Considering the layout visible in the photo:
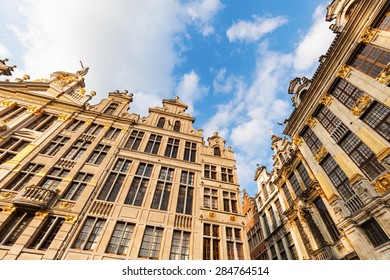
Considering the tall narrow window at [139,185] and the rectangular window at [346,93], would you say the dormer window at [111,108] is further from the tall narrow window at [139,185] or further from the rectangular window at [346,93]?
the rectangular window at [346,93]

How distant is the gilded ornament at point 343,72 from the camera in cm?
1747

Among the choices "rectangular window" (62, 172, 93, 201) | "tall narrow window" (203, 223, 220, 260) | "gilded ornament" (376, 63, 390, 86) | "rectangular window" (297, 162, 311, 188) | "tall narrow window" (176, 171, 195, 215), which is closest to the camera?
"tall narrow window" (203, 223, 220, 260)

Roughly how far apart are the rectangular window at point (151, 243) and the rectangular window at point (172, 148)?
24.5ft

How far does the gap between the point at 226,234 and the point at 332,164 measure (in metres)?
12.5

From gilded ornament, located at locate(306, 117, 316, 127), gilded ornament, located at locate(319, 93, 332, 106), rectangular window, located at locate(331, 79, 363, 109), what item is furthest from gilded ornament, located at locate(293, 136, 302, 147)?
rectangular window, located at locate(331, 79, 363, 109)

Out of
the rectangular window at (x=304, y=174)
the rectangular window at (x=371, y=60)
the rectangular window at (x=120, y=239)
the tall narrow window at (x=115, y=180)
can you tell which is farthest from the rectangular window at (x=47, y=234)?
the rectangular window at (x=371, y=60)

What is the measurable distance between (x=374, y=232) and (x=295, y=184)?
9.60 m

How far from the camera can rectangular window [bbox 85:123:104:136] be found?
60.7 ft

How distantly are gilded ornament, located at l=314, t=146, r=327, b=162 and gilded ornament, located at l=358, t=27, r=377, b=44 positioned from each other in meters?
10.2

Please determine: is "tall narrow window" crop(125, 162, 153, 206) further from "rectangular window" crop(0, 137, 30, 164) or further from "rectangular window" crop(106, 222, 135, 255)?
"rectangular window" crop(0, 137, 30, 164)

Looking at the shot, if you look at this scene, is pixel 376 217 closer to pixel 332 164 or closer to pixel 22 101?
pixel 332 164

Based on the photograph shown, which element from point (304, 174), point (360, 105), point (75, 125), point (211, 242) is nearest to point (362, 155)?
point (360, 105)

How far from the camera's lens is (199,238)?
41.7 ft
